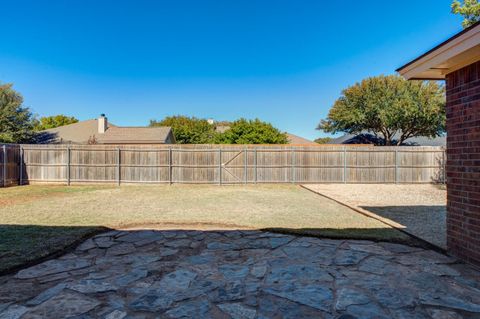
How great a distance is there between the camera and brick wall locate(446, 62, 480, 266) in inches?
112

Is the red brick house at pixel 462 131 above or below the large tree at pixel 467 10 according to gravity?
below

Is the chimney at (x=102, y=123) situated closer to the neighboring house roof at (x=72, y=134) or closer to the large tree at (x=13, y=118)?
the neighboring house roof at (x=72, y=134)

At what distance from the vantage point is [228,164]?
12.6 m

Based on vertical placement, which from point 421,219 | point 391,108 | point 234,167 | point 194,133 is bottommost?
point 421,219

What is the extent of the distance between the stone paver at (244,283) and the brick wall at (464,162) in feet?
0.87

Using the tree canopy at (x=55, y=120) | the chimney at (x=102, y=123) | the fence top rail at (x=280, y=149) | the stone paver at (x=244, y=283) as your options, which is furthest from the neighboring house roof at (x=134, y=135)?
the tree canopy at (x=55, y=120)

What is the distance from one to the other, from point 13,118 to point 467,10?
89.9ft

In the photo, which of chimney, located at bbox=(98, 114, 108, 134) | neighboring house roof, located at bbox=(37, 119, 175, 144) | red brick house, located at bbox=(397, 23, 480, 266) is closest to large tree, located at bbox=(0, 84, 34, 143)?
neighboring house roof, located at bbox=(37, 119, 175, 144)

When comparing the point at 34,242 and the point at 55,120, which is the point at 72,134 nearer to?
the point at 55,120

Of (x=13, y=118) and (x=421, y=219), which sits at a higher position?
(x=13, y=118)

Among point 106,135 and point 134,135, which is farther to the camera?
point 106,135

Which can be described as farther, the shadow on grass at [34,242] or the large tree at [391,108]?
the large tree at [391,108]

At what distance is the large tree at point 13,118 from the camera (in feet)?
64.8

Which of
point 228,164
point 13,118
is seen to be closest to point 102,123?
point 13,118
